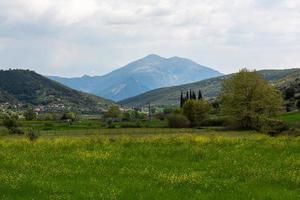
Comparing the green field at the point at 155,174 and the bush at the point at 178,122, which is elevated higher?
the green field at the point at 155,174

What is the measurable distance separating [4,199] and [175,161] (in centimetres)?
1456

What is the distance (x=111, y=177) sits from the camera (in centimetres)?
2609

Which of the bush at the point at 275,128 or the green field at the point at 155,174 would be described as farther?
the bush at the point at 275,128

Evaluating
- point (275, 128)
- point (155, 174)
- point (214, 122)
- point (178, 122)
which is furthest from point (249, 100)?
point (155, 174)

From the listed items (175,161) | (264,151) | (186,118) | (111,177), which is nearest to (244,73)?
(186,118)

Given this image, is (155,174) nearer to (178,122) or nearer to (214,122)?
(178,122)

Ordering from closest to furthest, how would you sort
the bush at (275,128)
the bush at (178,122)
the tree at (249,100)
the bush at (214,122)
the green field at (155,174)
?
1. the green field at (155,174)
2. the bush at (275,128)
3. the tree at (249,100)
4. the bush at (214,122)
5. the bush at (178,122)

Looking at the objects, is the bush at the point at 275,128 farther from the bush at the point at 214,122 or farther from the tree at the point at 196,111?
the tree at the point at 196,111

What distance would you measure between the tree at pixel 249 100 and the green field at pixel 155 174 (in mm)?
68052

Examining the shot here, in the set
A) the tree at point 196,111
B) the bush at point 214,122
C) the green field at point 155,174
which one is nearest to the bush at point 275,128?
the bush at point 214,122

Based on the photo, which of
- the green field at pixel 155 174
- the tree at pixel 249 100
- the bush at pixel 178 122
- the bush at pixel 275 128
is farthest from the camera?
the bush at pixel 178 122

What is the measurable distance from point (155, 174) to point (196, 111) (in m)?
112

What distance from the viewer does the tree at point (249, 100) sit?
108m

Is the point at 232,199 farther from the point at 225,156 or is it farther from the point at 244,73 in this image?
the point at 244,73
